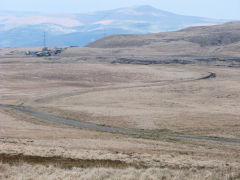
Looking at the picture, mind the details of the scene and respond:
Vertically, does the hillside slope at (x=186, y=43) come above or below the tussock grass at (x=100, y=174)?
above

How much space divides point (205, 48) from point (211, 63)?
40718 mm

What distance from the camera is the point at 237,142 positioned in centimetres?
2959

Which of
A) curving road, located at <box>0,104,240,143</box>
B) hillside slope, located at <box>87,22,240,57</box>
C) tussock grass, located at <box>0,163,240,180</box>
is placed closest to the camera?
tussock grass, located at <box>0,163,240,180</box>

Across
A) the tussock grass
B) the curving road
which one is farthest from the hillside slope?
the tussock grass

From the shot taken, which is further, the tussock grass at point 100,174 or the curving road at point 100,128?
the curving road at point 100,128

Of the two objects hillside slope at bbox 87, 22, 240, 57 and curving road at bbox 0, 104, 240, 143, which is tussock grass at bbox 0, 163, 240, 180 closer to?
curving road at bbox 0, 104, 240, 143

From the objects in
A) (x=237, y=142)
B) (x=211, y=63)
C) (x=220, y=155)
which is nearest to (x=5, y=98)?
(x=237, y=142)

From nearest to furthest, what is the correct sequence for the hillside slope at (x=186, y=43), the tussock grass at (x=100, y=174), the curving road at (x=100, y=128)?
the tussock grass at (x=100, y=174) < the curving road at (x=100, y=128) < the hillside slope at (x=186, y=43)

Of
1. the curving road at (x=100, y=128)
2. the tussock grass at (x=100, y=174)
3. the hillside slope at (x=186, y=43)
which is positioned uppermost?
the hillside slope at (x=186, y=43)

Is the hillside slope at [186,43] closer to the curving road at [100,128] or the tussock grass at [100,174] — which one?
the curving road at [100,128]

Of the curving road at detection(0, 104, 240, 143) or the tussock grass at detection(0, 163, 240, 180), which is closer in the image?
the tussock grass at detection(0, 163, 240, 180)

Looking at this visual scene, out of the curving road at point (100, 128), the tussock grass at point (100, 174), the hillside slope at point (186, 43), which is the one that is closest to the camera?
the tussock grass at point (100, 174)

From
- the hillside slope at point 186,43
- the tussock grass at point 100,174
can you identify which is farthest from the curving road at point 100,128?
the hillside slope at point 186,43

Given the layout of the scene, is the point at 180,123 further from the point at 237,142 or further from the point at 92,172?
the point at 92,172
